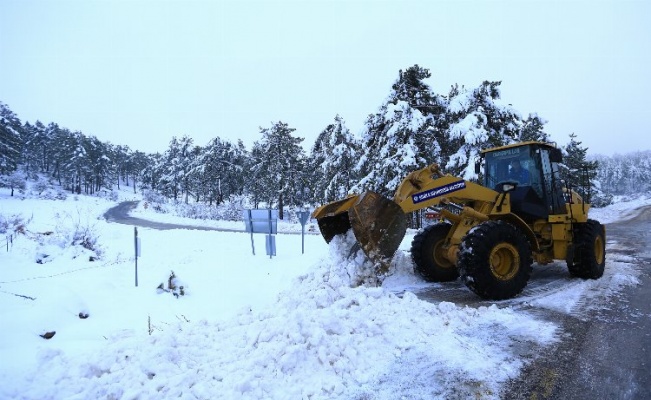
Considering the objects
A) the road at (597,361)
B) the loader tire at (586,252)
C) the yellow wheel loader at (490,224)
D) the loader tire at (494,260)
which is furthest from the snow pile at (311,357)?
the loader tire at (586,252)

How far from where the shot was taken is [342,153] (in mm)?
27234

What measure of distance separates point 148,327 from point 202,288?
75.3 inches

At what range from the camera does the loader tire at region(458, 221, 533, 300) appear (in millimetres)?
5496

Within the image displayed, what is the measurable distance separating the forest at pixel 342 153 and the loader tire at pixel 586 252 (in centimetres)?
109


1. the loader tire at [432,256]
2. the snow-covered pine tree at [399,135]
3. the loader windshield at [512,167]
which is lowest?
the loader tire at [432,256]

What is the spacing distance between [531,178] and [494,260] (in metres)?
2.27

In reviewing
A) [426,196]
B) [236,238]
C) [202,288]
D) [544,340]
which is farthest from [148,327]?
[236,238]

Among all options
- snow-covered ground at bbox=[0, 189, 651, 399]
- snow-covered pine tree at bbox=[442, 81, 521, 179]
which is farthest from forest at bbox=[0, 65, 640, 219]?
snow-covered ground at bbox=[0, 189, 651, 399]

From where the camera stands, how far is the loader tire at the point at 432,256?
7023mm

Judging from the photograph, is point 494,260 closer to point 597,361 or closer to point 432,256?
point 432,256

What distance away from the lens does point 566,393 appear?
310cm

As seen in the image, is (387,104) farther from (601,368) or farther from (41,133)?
(41,133)

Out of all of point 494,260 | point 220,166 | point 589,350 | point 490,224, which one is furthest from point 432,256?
point 220,166

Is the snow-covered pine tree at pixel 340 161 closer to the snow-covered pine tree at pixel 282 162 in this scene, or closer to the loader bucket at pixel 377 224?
the snow-covered pine tree at pixel 282 162
